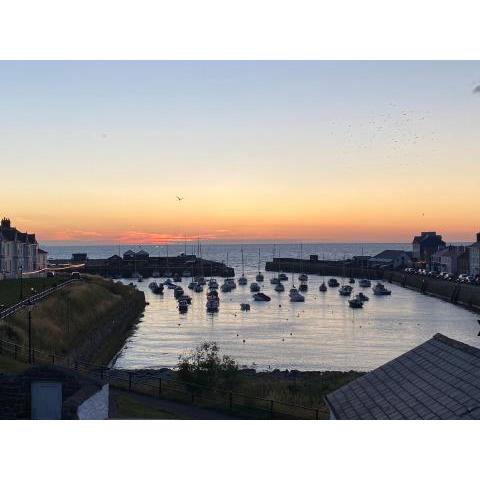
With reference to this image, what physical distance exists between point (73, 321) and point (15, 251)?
35.1m

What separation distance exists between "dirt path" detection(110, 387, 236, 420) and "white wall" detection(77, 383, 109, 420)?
8.87 feet

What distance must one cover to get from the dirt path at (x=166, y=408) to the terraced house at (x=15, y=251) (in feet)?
180

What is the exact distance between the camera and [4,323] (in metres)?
35.4

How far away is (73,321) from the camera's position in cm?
5062

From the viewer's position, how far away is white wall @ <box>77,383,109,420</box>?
619 inches

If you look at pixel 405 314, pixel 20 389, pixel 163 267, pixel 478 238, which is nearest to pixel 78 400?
pixel 20 389

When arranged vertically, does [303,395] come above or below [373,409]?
below

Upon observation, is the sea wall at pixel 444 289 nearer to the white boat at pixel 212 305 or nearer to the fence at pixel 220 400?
the white boat at pixel 212 305

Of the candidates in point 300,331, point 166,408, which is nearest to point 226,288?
point 300,331

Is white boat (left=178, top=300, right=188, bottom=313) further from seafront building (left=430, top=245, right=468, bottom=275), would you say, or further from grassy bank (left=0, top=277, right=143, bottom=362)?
seafront building (left=430, top=245, right=468, bottom=275)

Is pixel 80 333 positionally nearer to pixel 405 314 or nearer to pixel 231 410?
pixel 231 410

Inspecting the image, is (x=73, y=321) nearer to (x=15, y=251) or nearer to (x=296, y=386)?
(x=296, y=386)

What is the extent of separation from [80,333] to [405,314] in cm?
4175

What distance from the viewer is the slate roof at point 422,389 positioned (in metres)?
13.6
